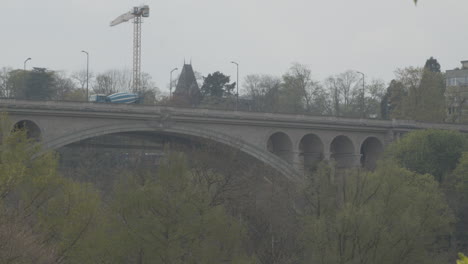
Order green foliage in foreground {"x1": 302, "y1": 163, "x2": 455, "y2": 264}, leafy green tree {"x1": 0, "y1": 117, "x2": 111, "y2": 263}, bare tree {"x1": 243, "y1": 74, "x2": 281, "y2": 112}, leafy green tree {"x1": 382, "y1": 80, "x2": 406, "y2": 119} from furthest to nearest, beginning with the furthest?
bare tree {"x1": 243, "y1": 74, "x2": 281, "y2": 112}
leafy green tree {"x1": 382, "y1": 80, "x2": 406, "y2": 119}
green foliage in foreground {"x1": 302, "y1": 163, "x2": 455, "y2": 264}
leafy green tree {"x1": 0, "y1": 117, "x2": 111, "y2": 263}

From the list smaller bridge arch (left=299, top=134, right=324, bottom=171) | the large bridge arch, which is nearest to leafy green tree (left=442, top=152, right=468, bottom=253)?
smaller bridge arch (left=299, top=134, right=324, bottom=171)

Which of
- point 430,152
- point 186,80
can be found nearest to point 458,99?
point 430,152

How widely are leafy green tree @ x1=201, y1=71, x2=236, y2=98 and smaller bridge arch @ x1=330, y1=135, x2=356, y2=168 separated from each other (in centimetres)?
4368

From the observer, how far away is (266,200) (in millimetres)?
46250

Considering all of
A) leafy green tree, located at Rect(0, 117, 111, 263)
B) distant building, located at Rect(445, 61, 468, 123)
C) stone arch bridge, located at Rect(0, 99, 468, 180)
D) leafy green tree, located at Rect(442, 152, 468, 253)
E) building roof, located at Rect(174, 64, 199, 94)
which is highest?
building roof, located at Rect(174, 64, 199, 94)

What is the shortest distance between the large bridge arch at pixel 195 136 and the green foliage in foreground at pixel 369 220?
14.2 m

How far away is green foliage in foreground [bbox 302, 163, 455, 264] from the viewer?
34.4 meters

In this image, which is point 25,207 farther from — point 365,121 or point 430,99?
point 430,99

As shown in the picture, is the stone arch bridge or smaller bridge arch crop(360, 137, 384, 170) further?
smaller bridge arch crop(360, 137, 384, 170)

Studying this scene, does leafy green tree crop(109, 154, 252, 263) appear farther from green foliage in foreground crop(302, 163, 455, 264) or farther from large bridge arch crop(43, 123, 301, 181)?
large bridge arch crop(43, 123, 301, 181)

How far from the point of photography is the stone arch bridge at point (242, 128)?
4903 centimetres

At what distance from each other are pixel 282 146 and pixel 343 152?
5544 mm

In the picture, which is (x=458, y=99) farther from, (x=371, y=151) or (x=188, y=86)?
Result: (x=188, y=86)

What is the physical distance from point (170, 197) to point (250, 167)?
76.2 ft
